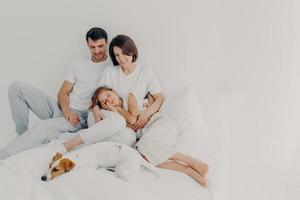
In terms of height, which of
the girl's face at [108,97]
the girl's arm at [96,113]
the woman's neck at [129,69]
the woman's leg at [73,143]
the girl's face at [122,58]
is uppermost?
the girl's face at [122,58]

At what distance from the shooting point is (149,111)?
245cm

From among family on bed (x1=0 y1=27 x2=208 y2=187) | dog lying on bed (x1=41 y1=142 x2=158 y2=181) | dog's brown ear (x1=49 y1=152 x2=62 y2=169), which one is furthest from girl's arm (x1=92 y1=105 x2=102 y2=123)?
dog's brown ear (x1=49 y1=152 x2=62 y2=169)

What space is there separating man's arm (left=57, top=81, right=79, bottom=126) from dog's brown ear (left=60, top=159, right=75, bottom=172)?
0.63 metres

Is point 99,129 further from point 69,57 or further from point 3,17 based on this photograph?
point 3,17

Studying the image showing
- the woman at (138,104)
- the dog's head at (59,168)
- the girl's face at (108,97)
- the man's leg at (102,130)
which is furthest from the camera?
the girl's face at (108,97)

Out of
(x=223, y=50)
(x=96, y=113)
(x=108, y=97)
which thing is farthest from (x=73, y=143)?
(x=223, y=50)

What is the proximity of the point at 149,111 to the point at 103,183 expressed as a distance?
84cm

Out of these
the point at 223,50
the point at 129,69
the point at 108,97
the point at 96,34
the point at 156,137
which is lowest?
the point at 156,137

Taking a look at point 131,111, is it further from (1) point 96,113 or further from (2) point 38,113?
(2) point 38,113

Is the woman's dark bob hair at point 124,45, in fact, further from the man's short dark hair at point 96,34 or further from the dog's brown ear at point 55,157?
the dog's brown ear at point 55,157

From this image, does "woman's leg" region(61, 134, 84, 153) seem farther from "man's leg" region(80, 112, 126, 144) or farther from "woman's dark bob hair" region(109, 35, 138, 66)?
"woman's dark bob hair" region(109, 35, 138, 66)

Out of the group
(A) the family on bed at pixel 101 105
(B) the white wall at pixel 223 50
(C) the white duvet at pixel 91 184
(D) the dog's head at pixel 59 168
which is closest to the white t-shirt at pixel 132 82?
(A) the family on bed at pixel 101 105

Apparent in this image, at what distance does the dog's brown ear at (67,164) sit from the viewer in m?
1.87

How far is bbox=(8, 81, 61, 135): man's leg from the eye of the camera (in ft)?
8.09
